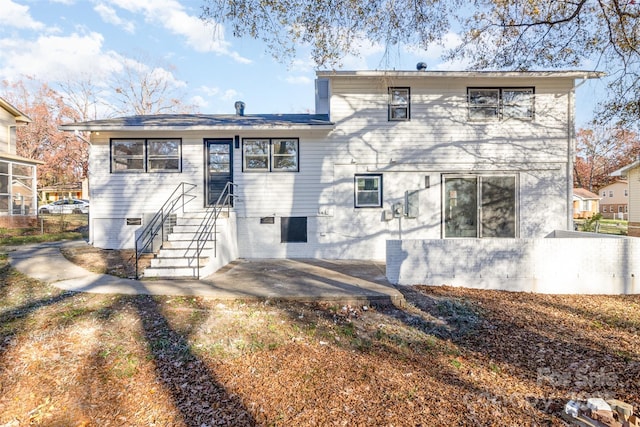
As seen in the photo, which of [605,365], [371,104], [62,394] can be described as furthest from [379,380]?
[371,104]

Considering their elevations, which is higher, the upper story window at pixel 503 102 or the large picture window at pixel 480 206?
the upper story window at pixel 503 102

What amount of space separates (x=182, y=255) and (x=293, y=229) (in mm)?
3220

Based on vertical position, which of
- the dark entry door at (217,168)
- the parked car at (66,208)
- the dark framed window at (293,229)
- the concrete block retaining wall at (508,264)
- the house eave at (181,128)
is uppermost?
the house eave at (181,128)

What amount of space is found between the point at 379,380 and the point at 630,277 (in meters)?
6.35

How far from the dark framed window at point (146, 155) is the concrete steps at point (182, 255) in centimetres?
243

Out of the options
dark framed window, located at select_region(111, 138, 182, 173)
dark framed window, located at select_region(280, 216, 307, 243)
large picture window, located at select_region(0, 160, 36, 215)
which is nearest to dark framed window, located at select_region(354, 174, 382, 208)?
dark framed window, located at select_region(280, 216, 307, 243)

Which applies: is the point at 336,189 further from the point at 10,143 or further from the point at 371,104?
the point at 10,143

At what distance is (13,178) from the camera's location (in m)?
16.3

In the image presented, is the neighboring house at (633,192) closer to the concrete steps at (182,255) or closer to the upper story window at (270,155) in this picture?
the upper story window at (270,155)

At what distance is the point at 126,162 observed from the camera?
373 inches

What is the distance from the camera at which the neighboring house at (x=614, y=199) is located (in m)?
39.2

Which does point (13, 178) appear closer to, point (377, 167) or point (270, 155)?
point (270, 155)

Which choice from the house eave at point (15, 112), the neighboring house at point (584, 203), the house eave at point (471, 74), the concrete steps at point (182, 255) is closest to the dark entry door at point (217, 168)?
the concrete steps at point (182, 255)

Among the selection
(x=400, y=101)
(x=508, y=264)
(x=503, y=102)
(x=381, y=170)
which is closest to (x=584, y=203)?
(x=503, y=102)
